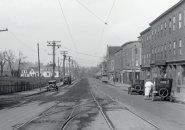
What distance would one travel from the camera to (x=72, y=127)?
39.5 ft

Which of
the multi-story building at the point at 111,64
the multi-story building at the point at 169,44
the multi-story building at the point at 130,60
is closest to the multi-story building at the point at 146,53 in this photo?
the multi-story building at the point at 169,44

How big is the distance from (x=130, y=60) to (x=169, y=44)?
39.3 m

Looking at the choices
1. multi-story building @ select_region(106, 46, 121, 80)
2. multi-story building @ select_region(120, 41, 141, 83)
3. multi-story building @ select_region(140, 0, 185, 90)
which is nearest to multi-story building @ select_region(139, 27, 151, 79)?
multi-story building @ select_region(140, 0, 185, 90)

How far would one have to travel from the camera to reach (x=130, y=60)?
83875 millimetres

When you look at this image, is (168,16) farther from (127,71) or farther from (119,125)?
(127,71)

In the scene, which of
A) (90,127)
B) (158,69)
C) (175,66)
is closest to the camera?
(90,127)

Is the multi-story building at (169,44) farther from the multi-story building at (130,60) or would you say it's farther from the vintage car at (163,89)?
the multi-story building at (130,60)

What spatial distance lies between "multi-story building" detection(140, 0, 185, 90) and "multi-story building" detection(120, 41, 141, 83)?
18.3 m

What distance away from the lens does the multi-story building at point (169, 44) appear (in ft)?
128

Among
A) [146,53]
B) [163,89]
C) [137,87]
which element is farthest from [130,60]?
[163,89]

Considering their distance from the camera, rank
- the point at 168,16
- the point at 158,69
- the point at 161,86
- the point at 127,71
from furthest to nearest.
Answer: the point at 127,71 → the point at 158,69 → the point at 168,16 → the point at 161,86

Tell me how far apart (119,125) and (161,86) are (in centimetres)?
1495

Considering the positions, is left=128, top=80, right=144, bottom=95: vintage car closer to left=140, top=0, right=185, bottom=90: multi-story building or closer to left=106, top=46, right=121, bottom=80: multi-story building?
left=140, top=0, right=185, bottom=90: multi-story building

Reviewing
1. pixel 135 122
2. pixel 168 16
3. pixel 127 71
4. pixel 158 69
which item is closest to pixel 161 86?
pixel 135 122
